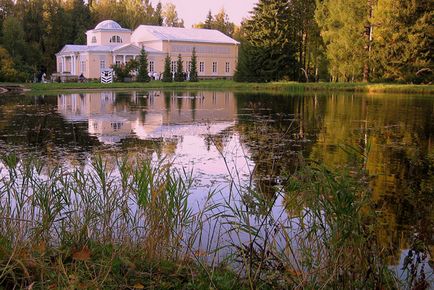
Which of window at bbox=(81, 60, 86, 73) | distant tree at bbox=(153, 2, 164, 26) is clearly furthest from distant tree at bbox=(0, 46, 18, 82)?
distant tree at bbox=(153, 2, 164, 26)

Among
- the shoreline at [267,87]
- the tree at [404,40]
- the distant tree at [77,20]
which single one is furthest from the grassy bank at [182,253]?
the distant tree at [77,20]

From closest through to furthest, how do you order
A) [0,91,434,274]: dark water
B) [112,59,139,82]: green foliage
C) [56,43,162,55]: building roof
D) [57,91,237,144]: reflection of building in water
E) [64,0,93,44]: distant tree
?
[0,91,434,274]: dark water, [57,91,237,144]: reflection of building in water, [112,59,139,82]: green foliage, [56,43,162,55]: building roof, [64,0,93,44]: distant tree

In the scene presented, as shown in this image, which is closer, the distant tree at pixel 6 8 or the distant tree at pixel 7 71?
the distant tree at pixel 7 71

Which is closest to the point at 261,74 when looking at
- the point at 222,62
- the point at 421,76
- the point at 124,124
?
the point at 421,76

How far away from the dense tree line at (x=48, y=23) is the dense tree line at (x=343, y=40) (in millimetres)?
21183

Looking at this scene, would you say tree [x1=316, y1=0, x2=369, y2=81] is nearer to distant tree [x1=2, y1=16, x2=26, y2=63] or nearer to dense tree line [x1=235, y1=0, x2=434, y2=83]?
dense tree line [x1=235, y1=0, x2=434, y2=83]

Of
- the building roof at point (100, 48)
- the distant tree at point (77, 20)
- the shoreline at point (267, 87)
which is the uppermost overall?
the distant tree at point (77, 20)

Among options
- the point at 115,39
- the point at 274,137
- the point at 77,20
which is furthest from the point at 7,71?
the point at 274,137

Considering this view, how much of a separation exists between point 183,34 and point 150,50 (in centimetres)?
606

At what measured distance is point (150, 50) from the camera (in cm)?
6266

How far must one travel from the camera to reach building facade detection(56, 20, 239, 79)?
59750mm

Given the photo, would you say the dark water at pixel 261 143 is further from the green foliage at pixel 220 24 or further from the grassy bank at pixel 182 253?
the green foliage at pixel 220 24

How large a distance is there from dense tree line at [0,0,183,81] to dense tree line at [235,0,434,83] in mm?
21183

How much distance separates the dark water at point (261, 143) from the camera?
7.34 meters
